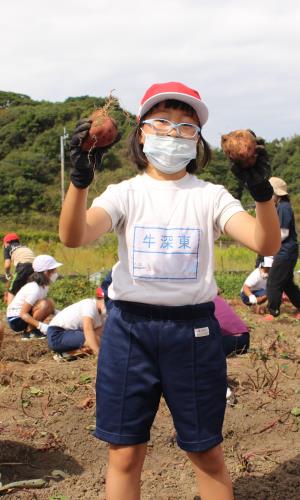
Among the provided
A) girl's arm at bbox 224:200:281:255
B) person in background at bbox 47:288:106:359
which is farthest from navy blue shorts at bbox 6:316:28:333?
girl's arm at bbox 224:200:281:255

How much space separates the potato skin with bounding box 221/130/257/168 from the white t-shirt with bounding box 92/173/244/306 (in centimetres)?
27

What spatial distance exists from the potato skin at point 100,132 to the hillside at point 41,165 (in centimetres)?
2301

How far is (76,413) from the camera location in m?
3.34

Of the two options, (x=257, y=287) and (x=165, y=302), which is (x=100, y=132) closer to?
(x=165, y=302)

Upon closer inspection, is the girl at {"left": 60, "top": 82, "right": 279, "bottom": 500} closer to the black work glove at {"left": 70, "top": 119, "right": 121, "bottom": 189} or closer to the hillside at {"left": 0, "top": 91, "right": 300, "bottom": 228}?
the black work glove at {"left": 70, "top": 119, "right": 121, "bottom": 189}

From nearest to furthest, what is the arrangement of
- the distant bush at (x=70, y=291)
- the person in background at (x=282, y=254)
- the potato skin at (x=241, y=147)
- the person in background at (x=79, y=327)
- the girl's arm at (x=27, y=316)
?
1. the potato skin at (x=241, y=147)
2. the person in background at (x=79, y=327)
3. the girl's arm at (x=27, y=316)
4. the person in background at (x=282, y=254)
5. the distant bush at (x=70, y=291)

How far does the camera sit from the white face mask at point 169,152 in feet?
6.45

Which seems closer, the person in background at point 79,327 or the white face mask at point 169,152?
the white face mask at point 169,152

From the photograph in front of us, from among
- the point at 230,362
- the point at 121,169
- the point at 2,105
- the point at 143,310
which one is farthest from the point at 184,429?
the point at 2,105

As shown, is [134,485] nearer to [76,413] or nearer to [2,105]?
[76,413]

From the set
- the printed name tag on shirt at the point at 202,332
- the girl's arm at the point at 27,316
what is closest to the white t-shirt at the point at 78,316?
the girl's arm at the point at 27,316

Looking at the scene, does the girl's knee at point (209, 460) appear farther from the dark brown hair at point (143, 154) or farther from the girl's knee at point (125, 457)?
the dark brown hair at point (143, 154)

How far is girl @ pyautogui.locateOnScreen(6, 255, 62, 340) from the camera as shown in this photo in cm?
600

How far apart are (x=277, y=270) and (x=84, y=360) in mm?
2814
